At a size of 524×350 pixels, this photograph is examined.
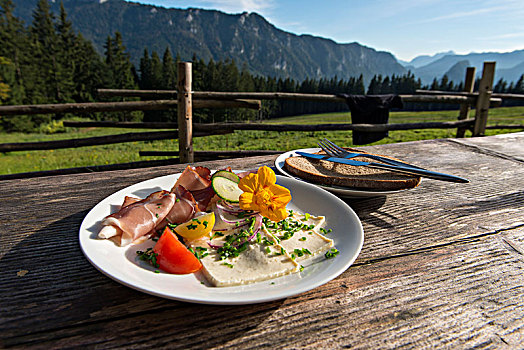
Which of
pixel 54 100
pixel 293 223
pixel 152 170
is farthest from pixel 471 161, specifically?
pixel 54 100

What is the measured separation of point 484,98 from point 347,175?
27.1 ft

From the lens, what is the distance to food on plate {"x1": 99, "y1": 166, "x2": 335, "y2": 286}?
2.55 feet

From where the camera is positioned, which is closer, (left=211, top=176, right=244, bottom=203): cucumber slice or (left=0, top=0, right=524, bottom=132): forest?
(left=211, top=176, right=244, bottom=203): cucumber slice

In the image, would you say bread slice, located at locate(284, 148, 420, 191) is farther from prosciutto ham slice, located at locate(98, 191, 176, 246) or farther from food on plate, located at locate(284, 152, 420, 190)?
prosciutto ham slice, located at locate(98, 191, 176, 246)

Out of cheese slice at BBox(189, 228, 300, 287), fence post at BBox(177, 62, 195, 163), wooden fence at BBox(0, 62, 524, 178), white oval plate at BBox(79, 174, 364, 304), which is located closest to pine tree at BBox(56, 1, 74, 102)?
wooden fence at BBox(0, 62, 524, 178)

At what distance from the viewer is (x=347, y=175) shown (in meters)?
1.50

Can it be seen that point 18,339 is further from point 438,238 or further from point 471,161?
point 471,161

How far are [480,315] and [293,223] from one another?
0.56 m

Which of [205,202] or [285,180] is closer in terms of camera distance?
[205,202]

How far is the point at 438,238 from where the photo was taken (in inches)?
44.1

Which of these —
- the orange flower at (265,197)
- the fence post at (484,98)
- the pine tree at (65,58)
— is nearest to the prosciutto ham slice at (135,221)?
the orange flower at (265,197)

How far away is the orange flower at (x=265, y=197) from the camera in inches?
35.9

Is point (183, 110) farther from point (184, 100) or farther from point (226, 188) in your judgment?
point (226, 188)

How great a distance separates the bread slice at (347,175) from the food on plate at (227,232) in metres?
0.36
